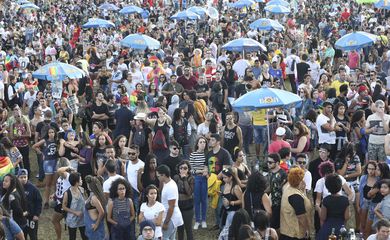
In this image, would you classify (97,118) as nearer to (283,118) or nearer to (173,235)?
(283,118)

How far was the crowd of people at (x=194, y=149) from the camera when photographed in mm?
8500

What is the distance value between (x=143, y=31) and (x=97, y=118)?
41.2ft

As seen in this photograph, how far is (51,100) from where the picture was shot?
1379 centimetres

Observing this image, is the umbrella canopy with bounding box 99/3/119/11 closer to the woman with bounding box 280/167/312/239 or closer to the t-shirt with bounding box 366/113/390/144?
the t-shirt with bounding box 366/113/390/144

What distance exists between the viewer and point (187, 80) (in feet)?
50.2

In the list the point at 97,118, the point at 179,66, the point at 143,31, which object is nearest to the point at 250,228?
the point at 97,118

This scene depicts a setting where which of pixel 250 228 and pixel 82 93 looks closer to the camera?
pixel 250 228

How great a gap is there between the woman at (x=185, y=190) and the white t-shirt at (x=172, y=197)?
362 mm

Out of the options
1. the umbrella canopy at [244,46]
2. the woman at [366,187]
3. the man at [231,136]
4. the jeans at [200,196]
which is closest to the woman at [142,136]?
the man at [231,136]

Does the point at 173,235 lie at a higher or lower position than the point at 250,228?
lower

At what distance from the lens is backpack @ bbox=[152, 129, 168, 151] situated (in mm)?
11508

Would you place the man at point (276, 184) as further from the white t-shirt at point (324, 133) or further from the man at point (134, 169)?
the white t-shirt at point (324, 133)

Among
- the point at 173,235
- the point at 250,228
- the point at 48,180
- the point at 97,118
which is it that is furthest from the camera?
the point at 97,118

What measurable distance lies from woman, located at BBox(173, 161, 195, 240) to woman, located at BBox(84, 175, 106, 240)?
1016mm
